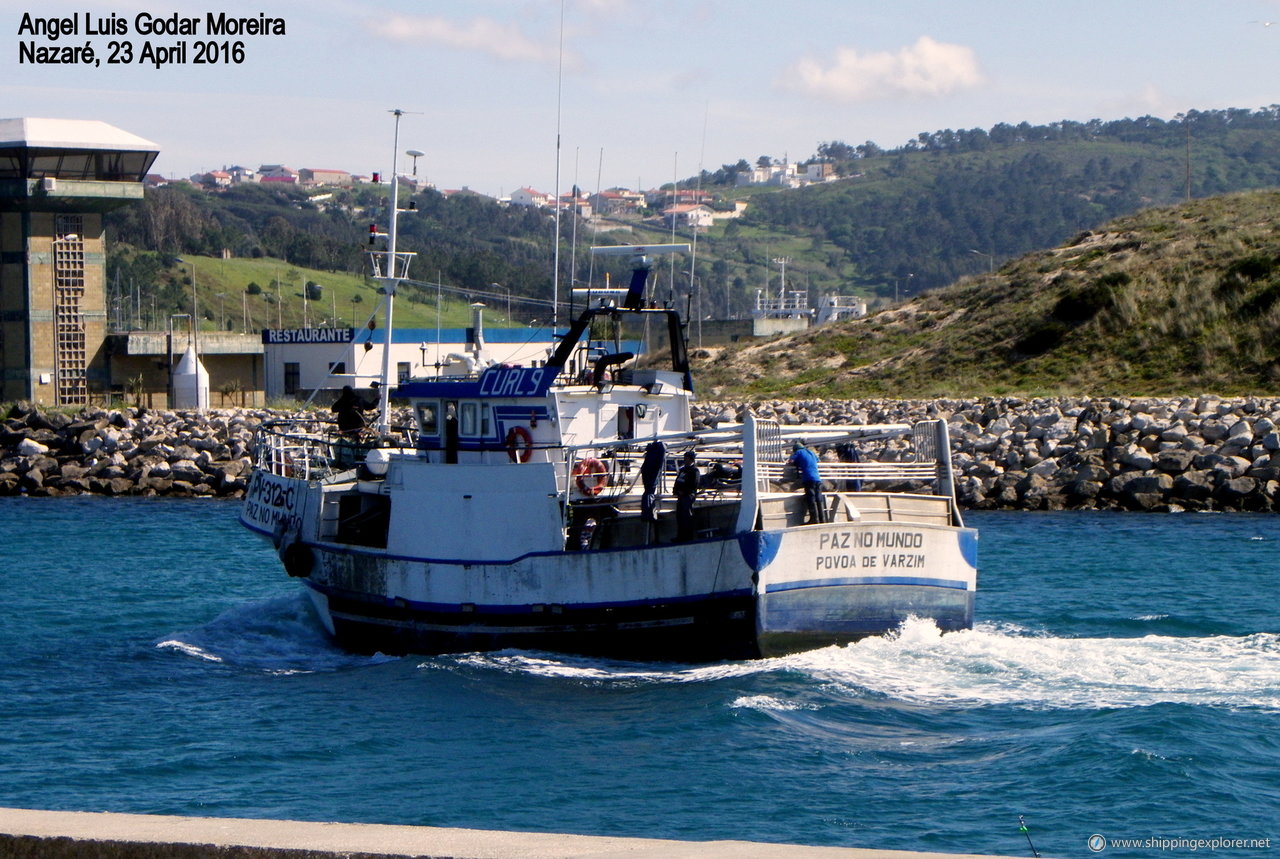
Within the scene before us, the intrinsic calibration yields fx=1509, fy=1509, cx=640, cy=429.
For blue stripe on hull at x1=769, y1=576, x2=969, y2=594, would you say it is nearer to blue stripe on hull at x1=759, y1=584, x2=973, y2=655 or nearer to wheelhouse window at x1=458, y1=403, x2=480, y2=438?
blue stripe on hull at x1=759, y1=584, x2=973, y2=655

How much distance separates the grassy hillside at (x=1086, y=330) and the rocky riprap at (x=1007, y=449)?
5.32 meters

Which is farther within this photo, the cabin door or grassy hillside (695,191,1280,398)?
grassy hillside (695,191,1280,398)

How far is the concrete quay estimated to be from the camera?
235 inches

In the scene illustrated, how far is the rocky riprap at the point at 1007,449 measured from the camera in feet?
109

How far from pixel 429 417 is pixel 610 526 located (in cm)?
345

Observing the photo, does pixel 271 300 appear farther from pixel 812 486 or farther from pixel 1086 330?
pixel 812 486

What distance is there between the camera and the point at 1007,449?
3612cm

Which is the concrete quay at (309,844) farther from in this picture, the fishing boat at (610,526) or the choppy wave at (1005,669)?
the fishing boat at (610,526)

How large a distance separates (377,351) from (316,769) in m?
48.6

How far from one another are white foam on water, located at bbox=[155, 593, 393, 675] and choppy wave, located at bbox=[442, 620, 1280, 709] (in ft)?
7.07

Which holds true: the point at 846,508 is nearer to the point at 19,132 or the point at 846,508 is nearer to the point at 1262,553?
the point at 1262,553

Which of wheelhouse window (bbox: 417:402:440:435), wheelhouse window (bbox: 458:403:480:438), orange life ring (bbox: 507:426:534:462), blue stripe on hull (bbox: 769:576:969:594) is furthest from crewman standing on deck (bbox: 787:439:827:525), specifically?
wheelhouse window (bbox: 417:402:440:435)

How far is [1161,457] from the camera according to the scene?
111 ft

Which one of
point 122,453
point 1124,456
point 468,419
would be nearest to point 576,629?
point 468,419
